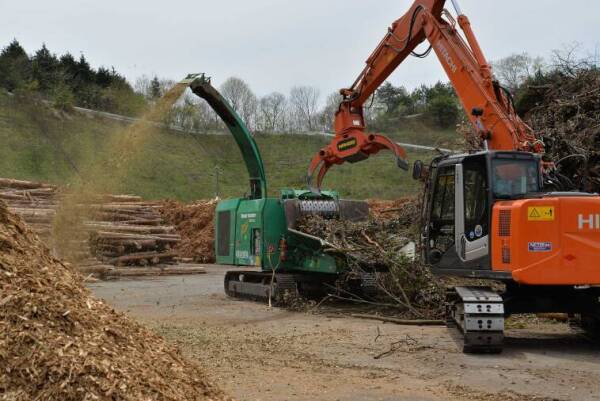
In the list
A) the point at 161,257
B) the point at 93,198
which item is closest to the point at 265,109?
the point at 161,257

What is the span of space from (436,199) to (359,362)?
9.17 feet

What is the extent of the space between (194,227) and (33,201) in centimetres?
663

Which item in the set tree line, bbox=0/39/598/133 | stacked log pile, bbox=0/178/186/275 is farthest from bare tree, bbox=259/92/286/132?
stacked log pile, bbox=0/178/186/275

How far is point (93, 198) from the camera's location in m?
16.1

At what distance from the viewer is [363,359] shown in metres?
8.15

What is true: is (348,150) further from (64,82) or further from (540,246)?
(64,82)

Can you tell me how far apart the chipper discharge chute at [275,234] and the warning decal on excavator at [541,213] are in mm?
4120

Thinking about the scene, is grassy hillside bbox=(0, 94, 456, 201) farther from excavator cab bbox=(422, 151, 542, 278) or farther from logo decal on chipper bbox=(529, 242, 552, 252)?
logo decal on chipper bbox=(529, 242, 552, 252)

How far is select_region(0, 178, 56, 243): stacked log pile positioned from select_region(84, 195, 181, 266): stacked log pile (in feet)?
3.79

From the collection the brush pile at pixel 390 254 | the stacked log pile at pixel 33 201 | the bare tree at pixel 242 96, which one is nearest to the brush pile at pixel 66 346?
the brush pile at pixel 390 254

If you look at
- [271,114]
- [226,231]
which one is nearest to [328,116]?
[271,114]

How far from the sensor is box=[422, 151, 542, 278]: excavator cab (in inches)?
352

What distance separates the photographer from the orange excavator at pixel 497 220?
26.9ft

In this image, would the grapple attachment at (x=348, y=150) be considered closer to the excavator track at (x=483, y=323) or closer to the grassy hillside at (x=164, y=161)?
the excavator track at (x=483, y=323)
